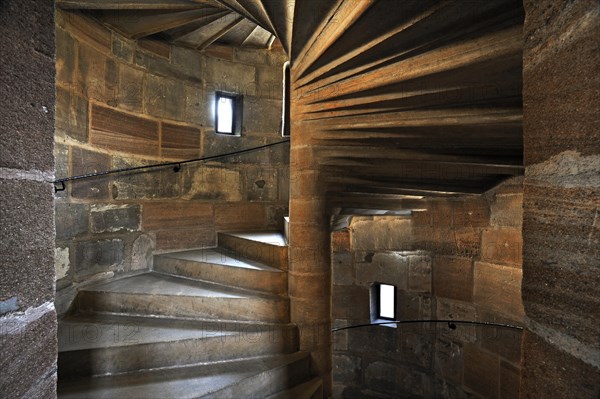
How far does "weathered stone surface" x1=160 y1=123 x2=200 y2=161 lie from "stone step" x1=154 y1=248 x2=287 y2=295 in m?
Answer: 0.96

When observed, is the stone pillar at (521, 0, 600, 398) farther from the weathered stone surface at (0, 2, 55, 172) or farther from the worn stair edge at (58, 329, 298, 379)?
the worn stair edge at (58, 329, 298, 379)

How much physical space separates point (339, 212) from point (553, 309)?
1719 millimetres

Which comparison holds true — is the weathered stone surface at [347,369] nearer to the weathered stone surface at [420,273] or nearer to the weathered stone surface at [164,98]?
the weathered stone surface at [420,273]

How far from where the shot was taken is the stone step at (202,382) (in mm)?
1506

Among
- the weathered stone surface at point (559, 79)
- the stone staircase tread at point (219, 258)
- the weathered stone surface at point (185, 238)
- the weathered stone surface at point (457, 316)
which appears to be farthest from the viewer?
the weathered stone surface at point (185, 238)

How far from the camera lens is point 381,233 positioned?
10.8ft

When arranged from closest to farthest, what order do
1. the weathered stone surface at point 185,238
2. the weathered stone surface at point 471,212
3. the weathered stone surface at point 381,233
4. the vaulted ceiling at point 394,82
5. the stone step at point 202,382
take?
the vaulted ceiling at point 394,82 < the stone step at point 202,382 < the weathered stone surface at point 471,212 < the weathered stone surface at point 185,238 < the weathered stone surface at point 381,233

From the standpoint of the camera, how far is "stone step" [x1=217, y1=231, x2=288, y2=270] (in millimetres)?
2282

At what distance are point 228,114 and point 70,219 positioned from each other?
5.99 feet

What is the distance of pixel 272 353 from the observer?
1982 mm

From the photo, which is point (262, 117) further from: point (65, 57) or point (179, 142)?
point (65, 57)

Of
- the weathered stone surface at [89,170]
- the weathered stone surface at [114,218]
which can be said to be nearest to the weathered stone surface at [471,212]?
the weathered stone surface at [114,218]

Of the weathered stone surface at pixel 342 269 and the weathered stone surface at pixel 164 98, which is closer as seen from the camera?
the weathered stone surface at pixel 164 98

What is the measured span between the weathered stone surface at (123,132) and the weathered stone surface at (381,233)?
2212 mm
